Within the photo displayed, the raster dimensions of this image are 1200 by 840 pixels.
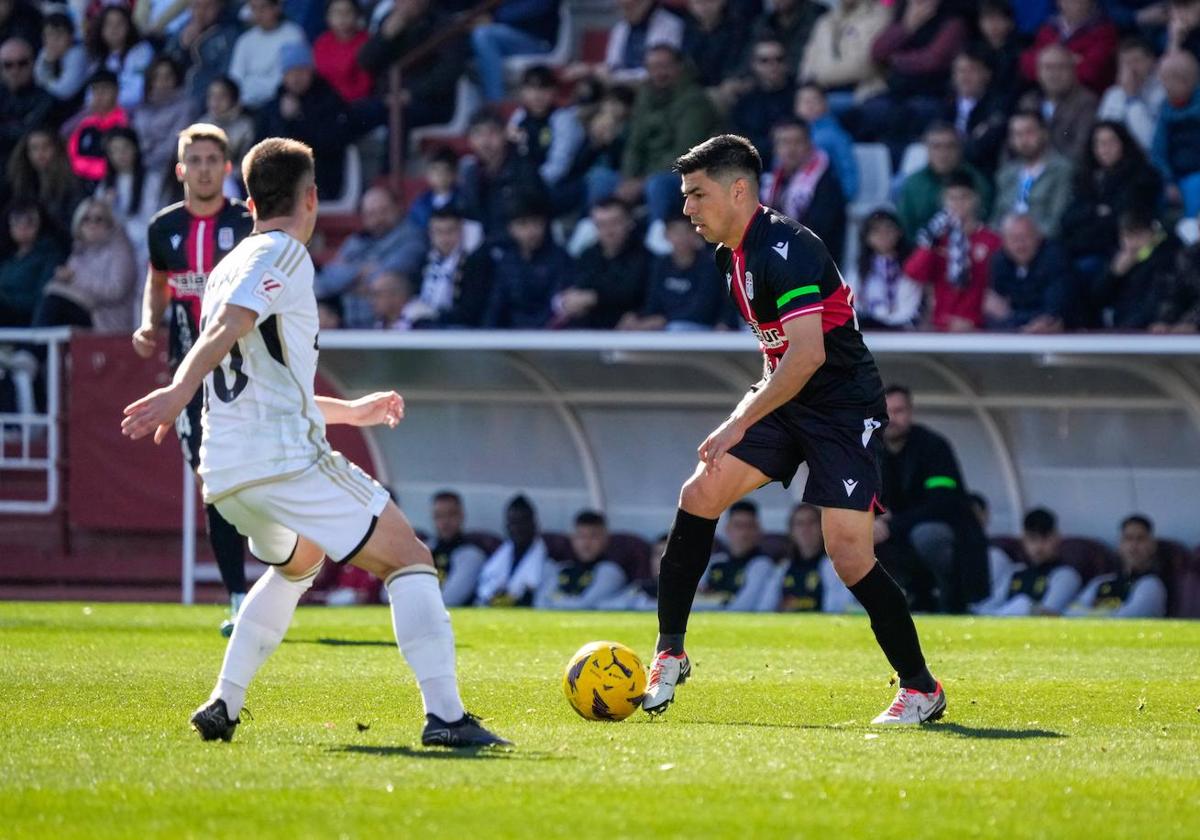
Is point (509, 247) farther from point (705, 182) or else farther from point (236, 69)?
point (705, 182)

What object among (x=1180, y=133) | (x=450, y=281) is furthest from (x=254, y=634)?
(x=450, y=281)

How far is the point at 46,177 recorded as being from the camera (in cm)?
1938

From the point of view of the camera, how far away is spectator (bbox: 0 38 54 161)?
68.2 ft

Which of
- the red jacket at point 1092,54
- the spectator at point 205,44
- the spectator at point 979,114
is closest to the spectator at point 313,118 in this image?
the spectator at point 205,44

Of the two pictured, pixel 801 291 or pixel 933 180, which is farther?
pixel 933 180

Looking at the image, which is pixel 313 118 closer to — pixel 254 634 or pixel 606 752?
pixel 254 634

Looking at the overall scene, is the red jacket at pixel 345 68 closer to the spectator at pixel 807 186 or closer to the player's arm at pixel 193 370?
the spectator at pixel 807 186

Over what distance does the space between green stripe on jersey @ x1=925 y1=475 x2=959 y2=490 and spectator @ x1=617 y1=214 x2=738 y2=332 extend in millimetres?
2231

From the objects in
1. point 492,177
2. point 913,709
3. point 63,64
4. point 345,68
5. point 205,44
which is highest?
point 205,44

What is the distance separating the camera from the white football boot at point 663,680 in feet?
22.7

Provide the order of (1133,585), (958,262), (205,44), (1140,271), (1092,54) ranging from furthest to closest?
(205,44), (1092,54), (958,262), (1133,585), (1140,271)

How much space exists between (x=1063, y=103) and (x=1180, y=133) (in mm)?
926

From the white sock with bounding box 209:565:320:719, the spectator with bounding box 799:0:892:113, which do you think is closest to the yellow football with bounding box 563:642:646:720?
the white sock with bounding box 209:565:320:719

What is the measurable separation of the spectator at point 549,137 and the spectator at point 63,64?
6.03 m
